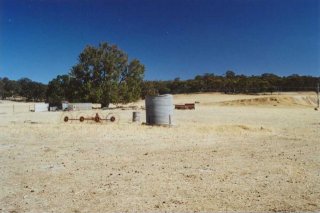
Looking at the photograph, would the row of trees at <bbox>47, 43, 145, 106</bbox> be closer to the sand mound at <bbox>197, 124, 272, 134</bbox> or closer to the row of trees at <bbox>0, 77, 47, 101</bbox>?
the sand mound at <bbox>197, 124, 272, 134</bbox>

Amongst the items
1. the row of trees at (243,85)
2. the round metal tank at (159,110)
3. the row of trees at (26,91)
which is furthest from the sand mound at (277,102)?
the row of trees at (26,91)

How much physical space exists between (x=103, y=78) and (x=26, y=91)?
8628 centimetres

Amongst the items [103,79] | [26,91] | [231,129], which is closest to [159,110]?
[231,129]

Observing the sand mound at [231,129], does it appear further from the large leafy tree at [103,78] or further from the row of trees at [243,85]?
the row of trees at [243,85]

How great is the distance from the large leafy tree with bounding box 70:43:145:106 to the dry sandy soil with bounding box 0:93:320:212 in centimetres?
3938

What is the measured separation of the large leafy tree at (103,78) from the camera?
193 feet

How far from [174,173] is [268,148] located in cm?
592

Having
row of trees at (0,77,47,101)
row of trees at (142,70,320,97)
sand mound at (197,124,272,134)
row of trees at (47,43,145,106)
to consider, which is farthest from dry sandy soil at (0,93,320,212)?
row of trees at (0,77,47,101)

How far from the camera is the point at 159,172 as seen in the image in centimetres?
1074

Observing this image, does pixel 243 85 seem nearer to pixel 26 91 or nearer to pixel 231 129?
pixel 26 91

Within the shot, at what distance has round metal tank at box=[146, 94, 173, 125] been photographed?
24297mm

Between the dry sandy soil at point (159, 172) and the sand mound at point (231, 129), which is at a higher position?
the sand mound at point (231, 129)

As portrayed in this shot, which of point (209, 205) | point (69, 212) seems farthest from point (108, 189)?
point (209, 205)

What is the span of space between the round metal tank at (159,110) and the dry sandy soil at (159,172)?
4742 mm
